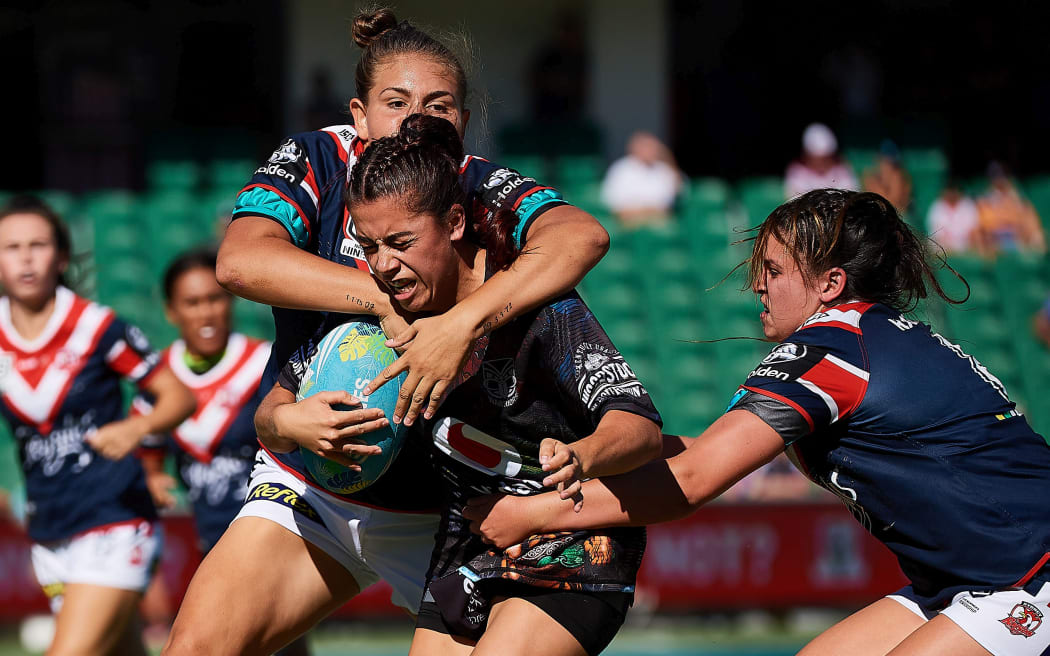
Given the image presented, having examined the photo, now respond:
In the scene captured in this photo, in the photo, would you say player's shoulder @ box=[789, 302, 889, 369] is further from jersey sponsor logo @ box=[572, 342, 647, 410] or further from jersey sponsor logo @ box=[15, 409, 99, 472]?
jersey sponsor logo @ box=[15, 409, 99, 472]

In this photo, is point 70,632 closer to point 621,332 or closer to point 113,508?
point 113,508

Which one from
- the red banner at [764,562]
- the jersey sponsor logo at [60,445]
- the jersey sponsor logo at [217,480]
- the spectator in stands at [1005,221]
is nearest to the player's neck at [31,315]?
the jersey sponsor logo at [60,445]

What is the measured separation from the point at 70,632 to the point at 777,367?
10.3 ft

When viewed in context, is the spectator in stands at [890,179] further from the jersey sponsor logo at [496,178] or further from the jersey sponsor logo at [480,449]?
the jersey sponsor logo at [480,449]

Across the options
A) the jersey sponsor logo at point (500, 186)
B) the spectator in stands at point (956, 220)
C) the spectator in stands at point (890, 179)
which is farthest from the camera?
the spectator in stands at point (956, 220)

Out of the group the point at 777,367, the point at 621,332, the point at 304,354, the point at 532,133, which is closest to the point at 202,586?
the point at 304,354

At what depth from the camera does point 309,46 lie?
460 inches

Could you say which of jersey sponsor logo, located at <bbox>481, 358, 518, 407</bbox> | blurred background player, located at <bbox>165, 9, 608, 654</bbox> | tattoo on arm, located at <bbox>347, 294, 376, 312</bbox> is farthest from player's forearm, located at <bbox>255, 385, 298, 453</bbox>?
jersey sponsor logo, located at <bbox>481, 358, 518, 407</bbox>

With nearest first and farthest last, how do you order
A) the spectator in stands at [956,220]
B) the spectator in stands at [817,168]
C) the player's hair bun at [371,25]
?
the player's hair bun at [371,25] → the spectator in stands at [817,168] → the spectator in stands at [956,220]

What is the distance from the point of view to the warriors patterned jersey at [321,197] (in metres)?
3.26

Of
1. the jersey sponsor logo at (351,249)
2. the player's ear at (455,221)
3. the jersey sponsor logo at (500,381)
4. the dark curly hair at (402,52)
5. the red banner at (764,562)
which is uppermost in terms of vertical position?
the dark curly hair at (402,52)

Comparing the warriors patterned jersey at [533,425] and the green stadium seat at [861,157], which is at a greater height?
the green stadium seat at [861,157]

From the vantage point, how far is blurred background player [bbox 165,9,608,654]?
2.88m

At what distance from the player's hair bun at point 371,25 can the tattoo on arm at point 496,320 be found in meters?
1.15
